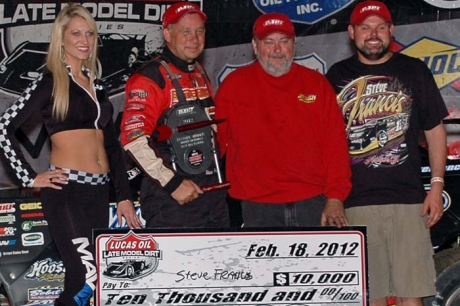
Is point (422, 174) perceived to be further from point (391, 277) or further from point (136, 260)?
point (136, 260)


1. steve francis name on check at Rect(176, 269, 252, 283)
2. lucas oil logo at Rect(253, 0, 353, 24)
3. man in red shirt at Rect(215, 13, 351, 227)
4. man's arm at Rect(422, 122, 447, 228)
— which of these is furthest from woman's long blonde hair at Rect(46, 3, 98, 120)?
lucas oil logo at Rect(253, 0, 353, 24)

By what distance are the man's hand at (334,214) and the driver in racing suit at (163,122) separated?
59cm

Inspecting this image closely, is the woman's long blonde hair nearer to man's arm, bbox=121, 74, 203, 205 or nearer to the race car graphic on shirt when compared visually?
man's arm, bbox=121, 74, 203, 205

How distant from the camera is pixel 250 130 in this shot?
5641 millimetres

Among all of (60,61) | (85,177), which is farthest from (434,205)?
(60,61)

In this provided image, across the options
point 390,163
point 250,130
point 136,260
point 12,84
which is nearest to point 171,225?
point 136,260

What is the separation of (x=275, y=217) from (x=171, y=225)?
0.61m

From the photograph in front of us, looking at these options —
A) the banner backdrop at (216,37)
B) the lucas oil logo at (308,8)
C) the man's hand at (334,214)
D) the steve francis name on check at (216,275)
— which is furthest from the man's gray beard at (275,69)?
the lucas oil logo at (308,8)

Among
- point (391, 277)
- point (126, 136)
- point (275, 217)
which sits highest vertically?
point (126, 136)

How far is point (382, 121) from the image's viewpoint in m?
5.70

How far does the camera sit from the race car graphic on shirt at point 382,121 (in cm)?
569

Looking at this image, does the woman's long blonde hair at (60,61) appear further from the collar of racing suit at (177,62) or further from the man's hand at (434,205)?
the man's hand at (434,205)

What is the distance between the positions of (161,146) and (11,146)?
2.76 feet

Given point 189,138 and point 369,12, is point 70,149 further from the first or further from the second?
point 369,12
